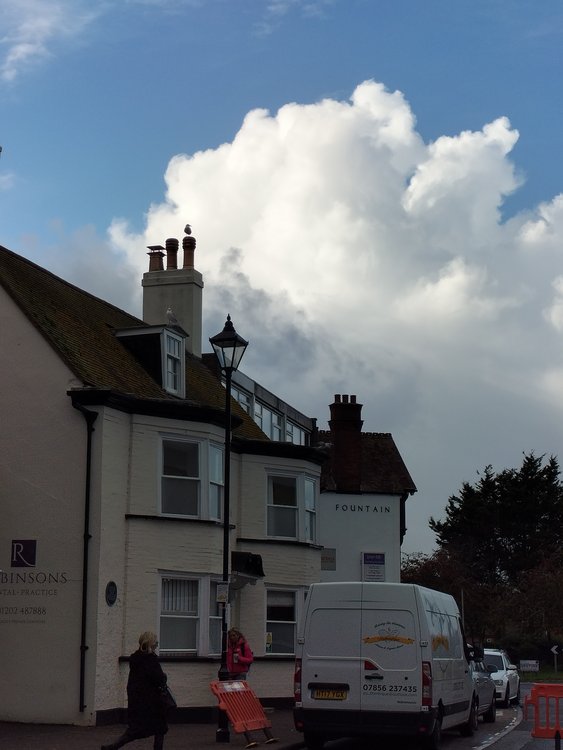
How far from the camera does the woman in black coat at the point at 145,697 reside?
1450cm

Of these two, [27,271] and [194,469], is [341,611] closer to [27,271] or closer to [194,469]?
[194,469]

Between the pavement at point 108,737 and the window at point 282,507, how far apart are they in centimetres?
624

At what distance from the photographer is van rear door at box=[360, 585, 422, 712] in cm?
1720

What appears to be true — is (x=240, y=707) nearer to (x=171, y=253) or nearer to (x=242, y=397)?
(x=171, y=253)

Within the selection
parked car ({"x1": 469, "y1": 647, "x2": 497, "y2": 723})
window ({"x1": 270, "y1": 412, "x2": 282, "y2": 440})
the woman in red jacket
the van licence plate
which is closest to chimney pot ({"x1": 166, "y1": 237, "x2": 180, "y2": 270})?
window ({"x1": 270, "y1": 412, "x2": 282, "y2": 440})

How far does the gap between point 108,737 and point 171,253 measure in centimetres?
1844

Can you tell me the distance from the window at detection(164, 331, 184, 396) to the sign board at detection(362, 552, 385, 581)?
18.2m

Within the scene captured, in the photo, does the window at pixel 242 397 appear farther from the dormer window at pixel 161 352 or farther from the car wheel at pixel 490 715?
the car wheel at pixel 490 715

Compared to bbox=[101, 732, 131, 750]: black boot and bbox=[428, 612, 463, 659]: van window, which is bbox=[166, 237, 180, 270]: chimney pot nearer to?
bbox=[428, 612, 463, 659]: van window

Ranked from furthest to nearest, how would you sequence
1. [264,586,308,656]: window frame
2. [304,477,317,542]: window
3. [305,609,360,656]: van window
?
1. [304,477,317,542]: window
2. [264,586,308,656]: window frame
3. [305,609,360,656]: van window

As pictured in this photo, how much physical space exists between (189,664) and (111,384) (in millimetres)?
6063

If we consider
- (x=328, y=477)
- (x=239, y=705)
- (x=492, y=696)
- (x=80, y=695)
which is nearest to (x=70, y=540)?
(x=80, y=695)

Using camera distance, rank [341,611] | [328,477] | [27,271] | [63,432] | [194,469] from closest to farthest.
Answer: [341,611]
[63,432]
[194,469]
[27,271]
[328,477]

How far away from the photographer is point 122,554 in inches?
923
